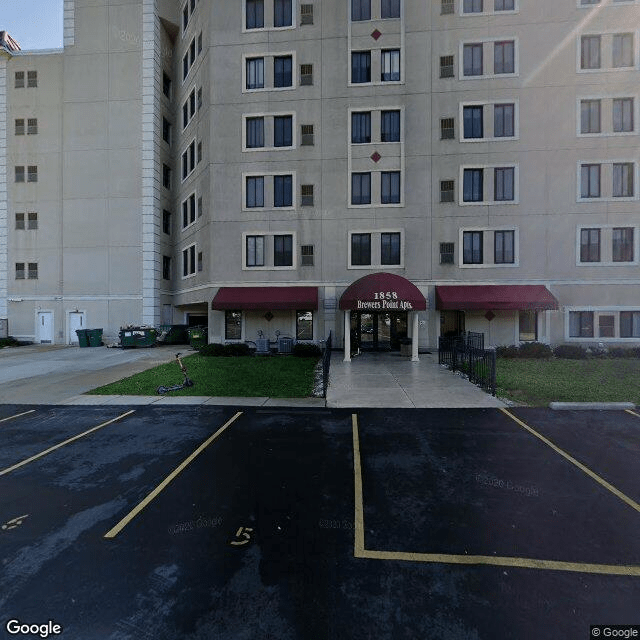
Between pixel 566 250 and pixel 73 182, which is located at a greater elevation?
pixel 73 182

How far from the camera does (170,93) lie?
29.6m

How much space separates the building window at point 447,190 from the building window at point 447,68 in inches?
254

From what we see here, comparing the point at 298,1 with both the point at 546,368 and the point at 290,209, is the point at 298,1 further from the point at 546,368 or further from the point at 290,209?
the point at 546,368

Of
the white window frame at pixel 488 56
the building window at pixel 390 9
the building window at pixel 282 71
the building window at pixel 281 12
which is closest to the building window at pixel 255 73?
the building window at pixel 282 71

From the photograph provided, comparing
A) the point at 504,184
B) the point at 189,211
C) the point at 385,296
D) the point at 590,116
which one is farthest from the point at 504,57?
the point at 189,211

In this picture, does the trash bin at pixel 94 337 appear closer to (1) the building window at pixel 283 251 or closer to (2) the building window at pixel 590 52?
(1) the building window at pixel 283 251

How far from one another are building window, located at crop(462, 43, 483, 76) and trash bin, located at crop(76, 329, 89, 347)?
31289 millimetres

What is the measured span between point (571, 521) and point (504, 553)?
132 cm

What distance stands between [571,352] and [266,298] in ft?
58.5

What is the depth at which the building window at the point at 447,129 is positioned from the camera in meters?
21.5

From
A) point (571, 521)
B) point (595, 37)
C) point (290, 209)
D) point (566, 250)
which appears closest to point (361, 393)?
point (571, 521)

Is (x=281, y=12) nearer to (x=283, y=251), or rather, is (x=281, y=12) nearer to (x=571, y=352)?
(x=283, y=251)

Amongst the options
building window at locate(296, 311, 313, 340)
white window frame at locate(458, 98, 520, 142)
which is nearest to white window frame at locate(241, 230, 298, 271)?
building window at locate(296, 311, 313, 340)

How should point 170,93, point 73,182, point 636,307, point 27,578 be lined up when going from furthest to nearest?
point 170,93 < point 73,182 < point 636,307 < point 27,578
